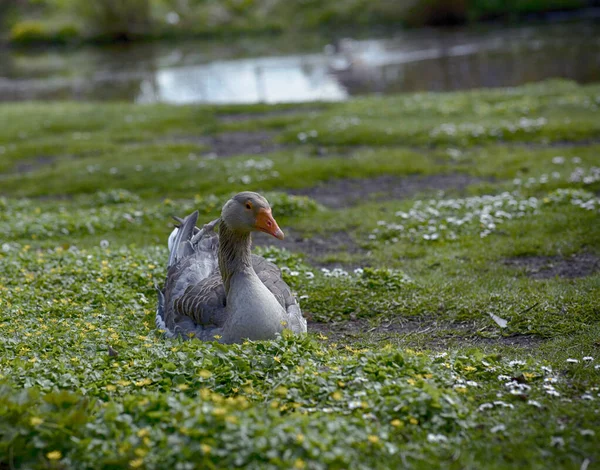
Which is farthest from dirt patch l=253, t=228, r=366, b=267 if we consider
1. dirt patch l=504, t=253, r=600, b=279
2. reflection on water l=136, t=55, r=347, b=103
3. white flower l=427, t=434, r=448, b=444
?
reflection on water l=136, t=55, r=347, b=103

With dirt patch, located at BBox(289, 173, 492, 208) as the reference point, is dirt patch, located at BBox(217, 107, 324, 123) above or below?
above

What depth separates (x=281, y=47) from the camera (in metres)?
53.4

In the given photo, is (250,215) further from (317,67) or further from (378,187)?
(317,67)

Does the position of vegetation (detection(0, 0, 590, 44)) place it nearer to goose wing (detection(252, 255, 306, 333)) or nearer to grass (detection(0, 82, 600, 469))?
grass (detection(0, 82, 600, 469))

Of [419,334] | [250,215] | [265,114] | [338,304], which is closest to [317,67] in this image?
[265,114]

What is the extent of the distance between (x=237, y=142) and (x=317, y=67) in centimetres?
2180

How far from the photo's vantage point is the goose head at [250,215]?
835 cm

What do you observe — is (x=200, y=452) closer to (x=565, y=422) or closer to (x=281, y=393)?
(x=281, y=393)

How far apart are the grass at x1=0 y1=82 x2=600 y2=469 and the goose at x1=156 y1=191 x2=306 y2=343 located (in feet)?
1.39

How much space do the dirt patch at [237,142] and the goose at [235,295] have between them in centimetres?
1134

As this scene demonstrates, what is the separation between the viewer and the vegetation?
5672 cm

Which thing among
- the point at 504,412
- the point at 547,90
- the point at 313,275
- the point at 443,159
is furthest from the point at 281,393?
the point at 547,90

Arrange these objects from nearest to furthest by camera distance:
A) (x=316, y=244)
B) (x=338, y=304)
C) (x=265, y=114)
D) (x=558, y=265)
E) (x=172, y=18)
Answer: (x=338, y=304), (x=558, y=265), (x=316, y=244), (x=265, y=114), (x=172, y=18)

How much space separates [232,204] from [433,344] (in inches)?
128
